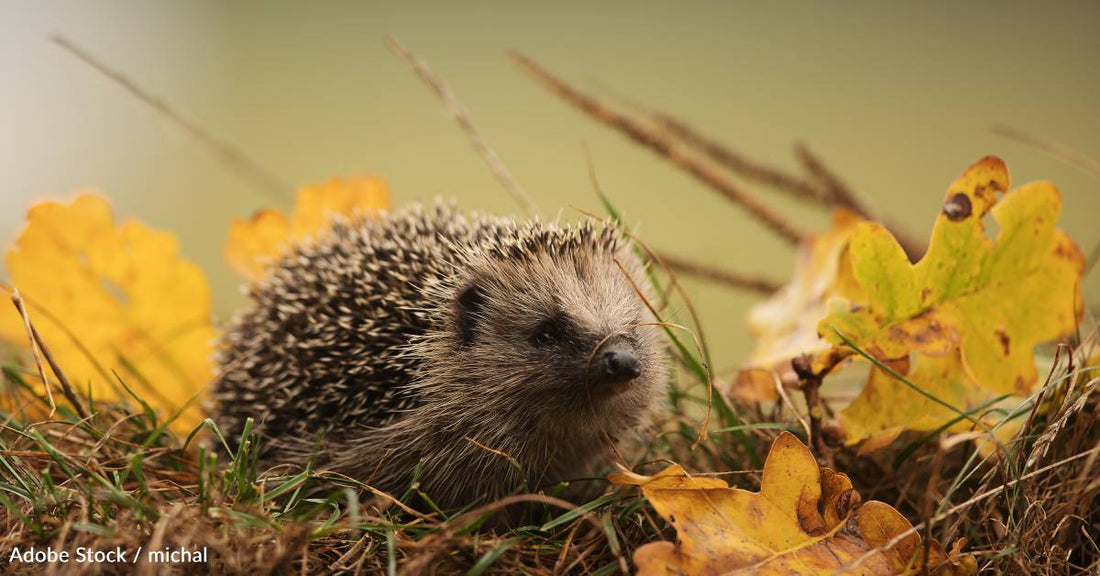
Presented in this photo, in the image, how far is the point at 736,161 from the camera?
4.51 m

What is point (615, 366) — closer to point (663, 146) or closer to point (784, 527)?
point (784, 527)

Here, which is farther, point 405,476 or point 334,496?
point 405,476

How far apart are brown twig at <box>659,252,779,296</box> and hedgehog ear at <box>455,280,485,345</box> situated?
1.28 m

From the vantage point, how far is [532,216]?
370 centimetres

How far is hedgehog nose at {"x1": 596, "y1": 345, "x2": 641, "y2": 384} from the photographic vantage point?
2.99 meters

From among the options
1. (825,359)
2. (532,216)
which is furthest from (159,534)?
(825,359)

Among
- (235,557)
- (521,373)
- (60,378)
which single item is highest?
(60,378)

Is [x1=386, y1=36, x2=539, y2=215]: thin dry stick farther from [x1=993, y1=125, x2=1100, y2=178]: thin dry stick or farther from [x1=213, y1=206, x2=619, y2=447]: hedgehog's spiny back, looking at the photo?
[x1=993, y1=125, x2=1100, y2=178]: thin dry stick

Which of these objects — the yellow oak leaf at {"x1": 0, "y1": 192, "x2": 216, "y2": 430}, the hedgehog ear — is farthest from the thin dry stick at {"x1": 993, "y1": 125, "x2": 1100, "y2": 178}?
the yellow oak leaf at {"x1": 0, "y1": 192, "x2": 216, "y2": 430}

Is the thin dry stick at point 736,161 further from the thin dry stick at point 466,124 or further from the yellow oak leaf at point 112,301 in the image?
the yellow oak leaf at point 112,301

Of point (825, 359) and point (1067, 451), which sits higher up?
point (825, 359)

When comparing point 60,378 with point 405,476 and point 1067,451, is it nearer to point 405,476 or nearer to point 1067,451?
point 405,476

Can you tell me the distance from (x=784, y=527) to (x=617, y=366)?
78 cm

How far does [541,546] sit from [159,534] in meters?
1.14
